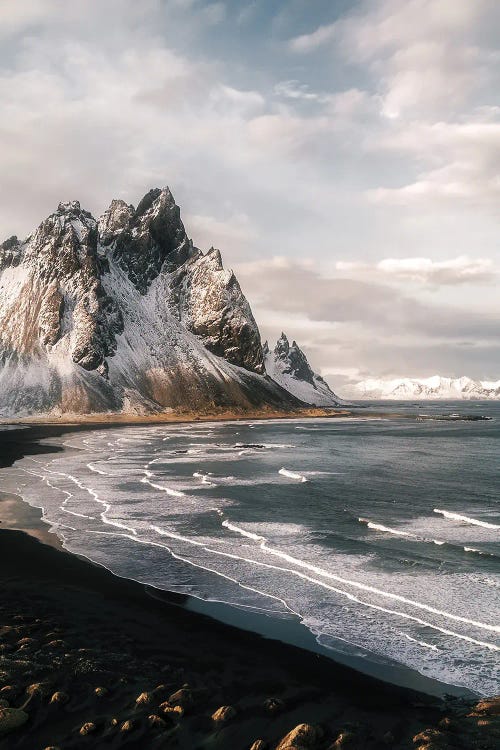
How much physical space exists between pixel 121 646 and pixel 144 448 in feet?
208

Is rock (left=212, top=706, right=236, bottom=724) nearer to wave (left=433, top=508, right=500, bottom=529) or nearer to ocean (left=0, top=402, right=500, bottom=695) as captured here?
ocean (left=0, top=402, right=500, bottom=695)

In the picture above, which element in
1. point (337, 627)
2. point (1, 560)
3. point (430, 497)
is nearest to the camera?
point (337, 627)

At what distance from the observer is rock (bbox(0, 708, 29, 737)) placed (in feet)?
33.9

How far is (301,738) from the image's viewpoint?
10.1m

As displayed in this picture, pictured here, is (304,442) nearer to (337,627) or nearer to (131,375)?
(337,627)

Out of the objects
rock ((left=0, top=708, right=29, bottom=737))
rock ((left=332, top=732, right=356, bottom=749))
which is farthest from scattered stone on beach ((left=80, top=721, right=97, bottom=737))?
rock ((left=332, top=732, right=356, bottom=749))

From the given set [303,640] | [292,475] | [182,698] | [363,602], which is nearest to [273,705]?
[182,698]

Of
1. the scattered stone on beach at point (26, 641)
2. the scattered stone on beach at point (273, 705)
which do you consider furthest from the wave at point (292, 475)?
the scattered stone on beach at point (273, 705)

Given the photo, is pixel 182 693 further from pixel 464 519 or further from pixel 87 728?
pixel 464 519

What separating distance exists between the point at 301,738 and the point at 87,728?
169 inches

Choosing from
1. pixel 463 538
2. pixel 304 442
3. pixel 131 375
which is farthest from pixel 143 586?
pixel 131 375

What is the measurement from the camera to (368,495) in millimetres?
38906

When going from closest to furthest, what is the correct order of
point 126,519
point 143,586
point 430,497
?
point 143,586
point 126,519
point 430,497

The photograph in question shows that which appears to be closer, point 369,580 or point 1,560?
point 369,580
